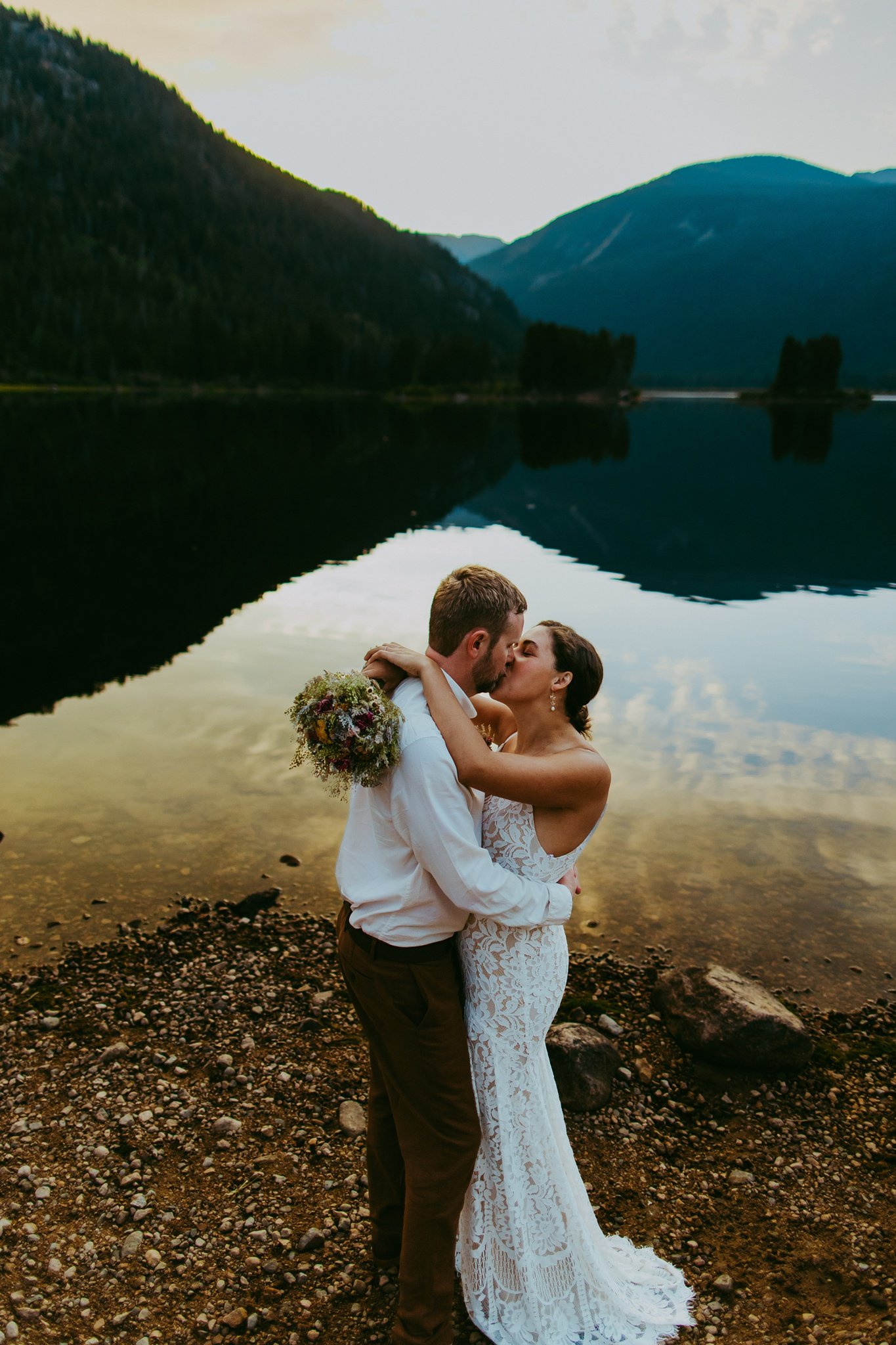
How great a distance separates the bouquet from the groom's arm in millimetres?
114

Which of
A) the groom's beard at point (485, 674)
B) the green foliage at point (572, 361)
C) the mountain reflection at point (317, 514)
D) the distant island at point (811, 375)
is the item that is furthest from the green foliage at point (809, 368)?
the groom's beard at point (485, 674)

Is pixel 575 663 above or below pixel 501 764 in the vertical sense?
above

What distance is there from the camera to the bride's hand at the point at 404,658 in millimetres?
4262

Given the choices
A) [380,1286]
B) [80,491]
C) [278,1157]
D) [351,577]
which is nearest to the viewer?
[380,1286]

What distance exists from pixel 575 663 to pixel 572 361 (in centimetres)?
16505

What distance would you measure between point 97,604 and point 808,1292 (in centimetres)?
1934

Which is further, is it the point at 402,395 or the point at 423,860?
the point at 402,395

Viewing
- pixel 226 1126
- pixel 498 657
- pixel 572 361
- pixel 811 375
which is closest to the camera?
pixel 498 657

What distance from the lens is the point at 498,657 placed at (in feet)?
14.3

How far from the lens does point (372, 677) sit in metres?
4.35

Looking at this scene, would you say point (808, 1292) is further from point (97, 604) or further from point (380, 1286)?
point (97, 604)

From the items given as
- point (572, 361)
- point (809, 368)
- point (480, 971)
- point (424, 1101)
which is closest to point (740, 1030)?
point (480, 971)

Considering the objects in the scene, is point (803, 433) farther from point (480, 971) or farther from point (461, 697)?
point (480, 971)

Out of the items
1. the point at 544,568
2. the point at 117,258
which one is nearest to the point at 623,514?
the point at 544,568
